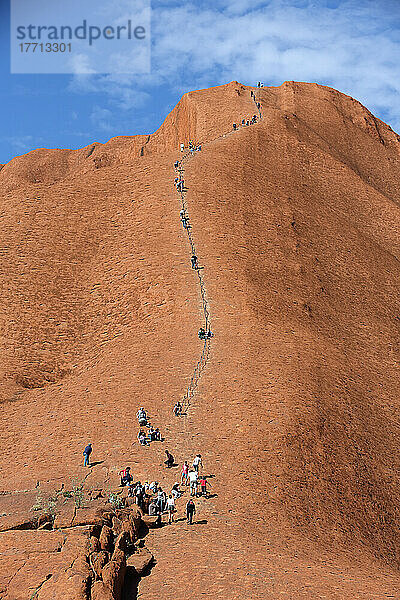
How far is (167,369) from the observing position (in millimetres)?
36812

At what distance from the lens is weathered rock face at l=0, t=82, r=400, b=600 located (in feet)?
75.2

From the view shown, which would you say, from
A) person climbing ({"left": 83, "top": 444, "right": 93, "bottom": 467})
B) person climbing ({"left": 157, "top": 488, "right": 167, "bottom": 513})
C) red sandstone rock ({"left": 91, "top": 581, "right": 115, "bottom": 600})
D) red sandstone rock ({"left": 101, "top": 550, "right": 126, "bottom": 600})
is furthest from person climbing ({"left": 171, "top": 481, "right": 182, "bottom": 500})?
red sandstone rock ({"left": 91, "top": 581, "right": 115, "bottom": 600})

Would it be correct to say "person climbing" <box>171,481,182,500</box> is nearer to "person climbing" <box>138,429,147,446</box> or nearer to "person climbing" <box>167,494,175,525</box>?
"person climbing" <box>167,494,175,525</box>

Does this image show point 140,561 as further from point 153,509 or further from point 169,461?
point 169,461

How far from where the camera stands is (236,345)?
125 ft

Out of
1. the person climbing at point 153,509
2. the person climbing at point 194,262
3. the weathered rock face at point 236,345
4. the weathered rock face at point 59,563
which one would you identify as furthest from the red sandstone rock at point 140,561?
the person climbing at point 194,262

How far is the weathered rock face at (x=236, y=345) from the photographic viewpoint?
22.9 m

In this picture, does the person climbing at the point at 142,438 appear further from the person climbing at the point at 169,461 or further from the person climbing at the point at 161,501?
the person climbing at the point at 161,501

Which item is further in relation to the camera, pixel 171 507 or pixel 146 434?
pixel 146 434

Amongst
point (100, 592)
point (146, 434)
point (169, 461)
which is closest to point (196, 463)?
point (169, 461)

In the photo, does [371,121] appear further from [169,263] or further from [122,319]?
[122,319]

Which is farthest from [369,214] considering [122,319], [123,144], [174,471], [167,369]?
[123,144]

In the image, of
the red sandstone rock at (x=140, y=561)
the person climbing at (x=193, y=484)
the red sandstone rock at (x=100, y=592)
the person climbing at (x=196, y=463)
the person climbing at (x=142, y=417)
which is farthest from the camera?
the person climbing at (x=142, y=417)

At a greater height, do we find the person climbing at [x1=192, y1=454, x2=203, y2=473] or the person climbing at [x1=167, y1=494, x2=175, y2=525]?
the person climbing at [x1=192, y1=454, x2=203, y2=473]
